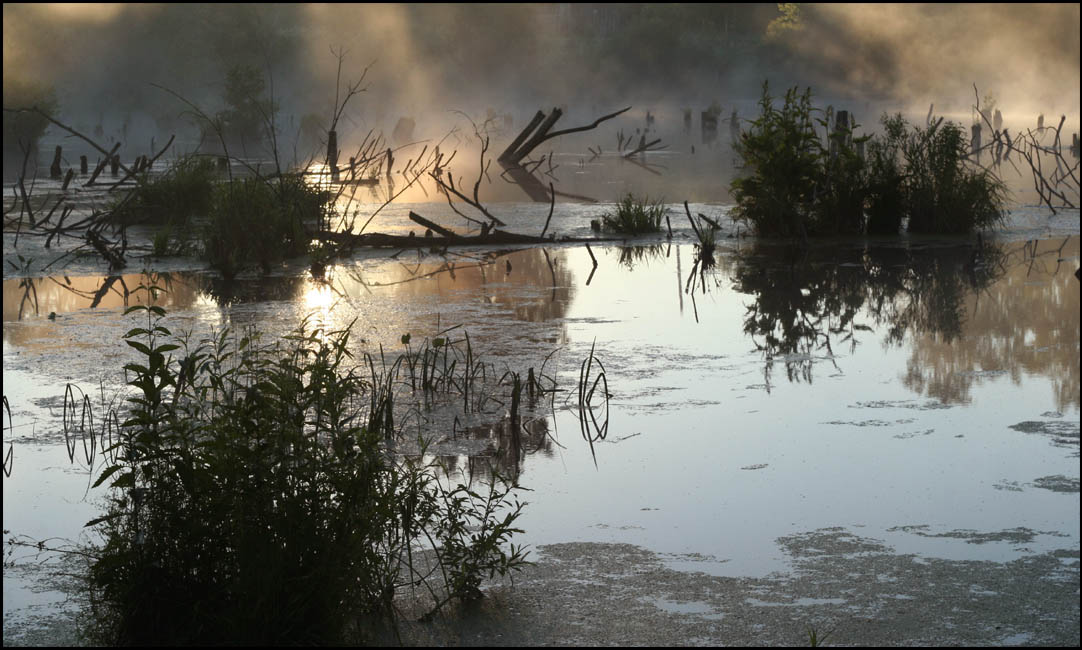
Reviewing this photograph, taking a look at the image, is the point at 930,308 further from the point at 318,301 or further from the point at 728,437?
the point at 318,301

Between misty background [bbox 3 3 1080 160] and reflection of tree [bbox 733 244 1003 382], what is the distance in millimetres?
38129

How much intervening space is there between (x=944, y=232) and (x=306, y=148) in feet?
92.4

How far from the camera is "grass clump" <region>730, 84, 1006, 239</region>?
Result: 11.8m

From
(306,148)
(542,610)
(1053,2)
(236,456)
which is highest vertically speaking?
(1053,2)

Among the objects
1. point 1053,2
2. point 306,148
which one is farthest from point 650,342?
point 1053,2

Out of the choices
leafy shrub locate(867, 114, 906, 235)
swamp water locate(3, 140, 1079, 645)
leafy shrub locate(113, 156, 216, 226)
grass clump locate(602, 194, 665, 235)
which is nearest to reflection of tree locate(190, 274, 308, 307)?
swamp water locate(3, 140, 1079, 645)

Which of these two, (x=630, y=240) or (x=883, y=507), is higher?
(x=630, y=240)

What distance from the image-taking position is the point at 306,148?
3809cm

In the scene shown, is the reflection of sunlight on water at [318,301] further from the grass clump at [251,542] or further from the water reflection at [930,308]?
the grass clump at [251,542]

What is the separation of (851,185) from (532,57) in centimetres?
5258

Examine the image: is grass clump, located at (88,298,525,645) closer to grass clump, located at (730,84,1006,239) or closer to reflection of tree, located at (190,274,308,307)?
reflection of tree, located at (190,274,308,307)

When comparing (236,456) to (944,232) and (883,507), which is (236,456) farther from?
(944,232)

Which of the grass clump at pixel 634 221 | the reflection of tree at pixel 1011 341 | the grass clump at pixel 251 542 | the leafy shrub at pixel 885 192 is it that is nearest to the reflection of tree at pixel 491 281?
the grass clump at pixel 634 221

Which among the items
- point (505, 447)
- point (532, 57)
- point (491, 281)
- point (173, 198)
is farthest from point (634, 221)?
point (532, 57)
